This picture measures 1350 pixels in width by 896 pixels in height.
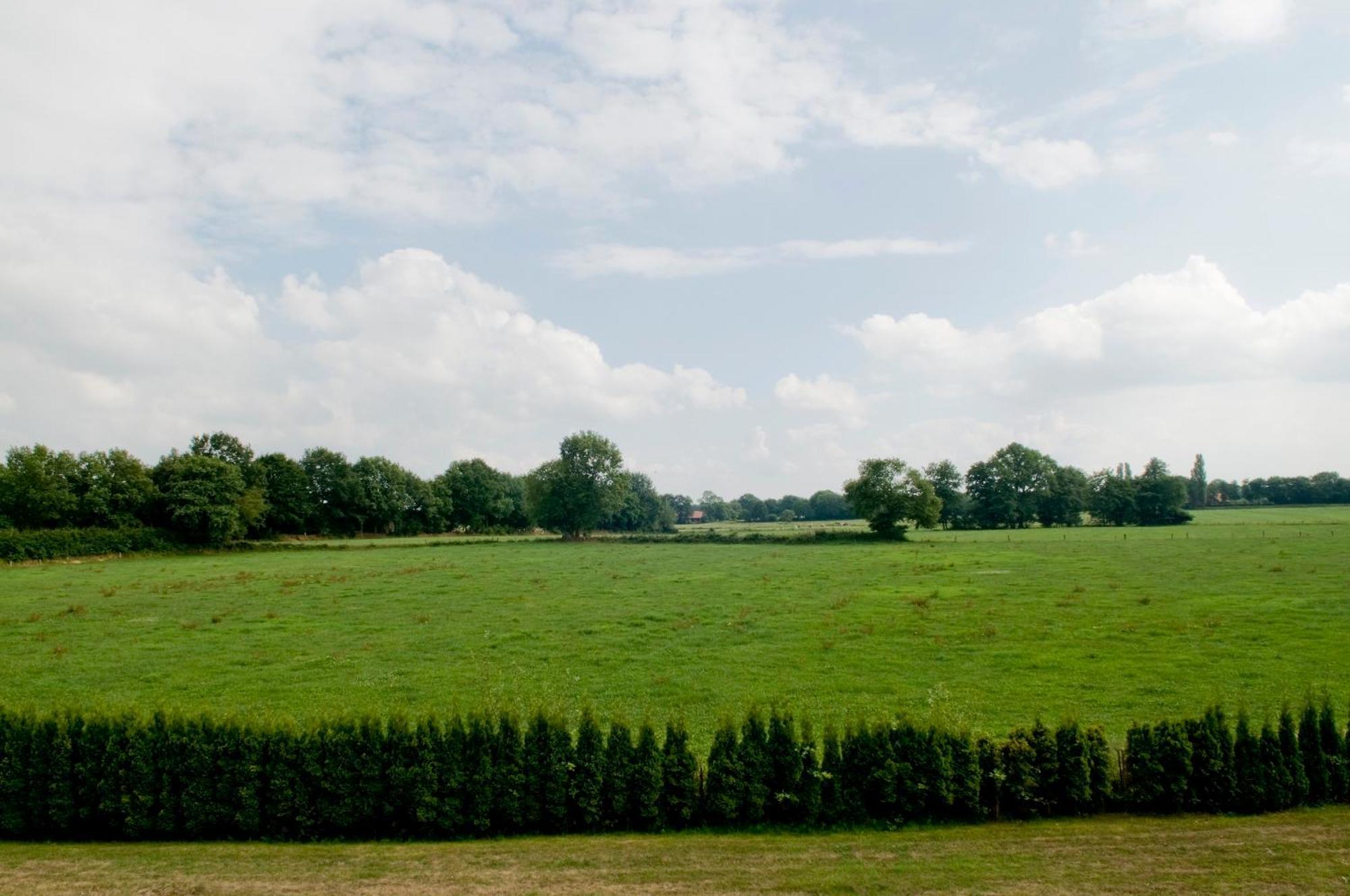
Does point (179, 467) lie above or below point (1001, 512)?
above

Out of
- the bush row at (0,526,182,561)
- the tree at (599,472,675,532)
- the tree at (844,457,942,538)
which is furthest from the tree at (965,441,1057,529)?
the bush row at (0,526,182,561)

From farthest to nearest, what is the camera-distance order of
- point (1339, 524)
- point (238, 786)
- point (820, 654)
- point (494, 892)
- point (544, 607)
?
point (1339, 524) < point (544, 607) < point (820, 654) < point (238, 786) < point (494, 892)

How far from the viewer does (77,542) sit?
253 feet

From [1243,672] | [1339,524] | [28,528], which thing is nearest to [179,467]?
[28,528]

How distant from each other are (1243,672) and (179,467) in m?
102

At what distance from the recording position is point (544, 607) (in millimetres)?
39250

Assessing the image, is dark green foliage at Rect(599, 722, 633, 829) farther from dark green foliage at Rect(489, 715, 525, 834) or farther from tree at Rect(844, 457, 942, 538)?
tree at Rect(844, 457, 942, 538)

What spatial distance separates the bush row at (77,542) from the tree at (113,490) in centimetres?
376

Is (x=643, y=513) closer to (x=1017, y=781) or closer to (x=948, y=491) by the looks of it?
(x=948, y=491)

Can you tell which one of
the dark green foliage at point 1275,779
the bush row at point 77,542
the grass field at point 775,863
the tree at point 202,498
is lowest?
the grass field at point 775,863

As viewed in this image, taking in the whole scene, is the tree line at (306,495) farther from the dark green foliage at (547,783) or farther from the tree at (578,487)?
the dark green foliage at (547,783)

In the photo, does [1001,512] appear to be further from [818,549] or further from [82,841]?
[82,841]

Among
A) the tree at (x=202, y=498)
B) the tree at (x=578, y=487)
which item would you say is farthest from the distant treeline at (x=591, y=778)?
the tree at (x=578, y=487)

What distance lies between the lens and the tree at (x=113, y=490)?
86.8 m
